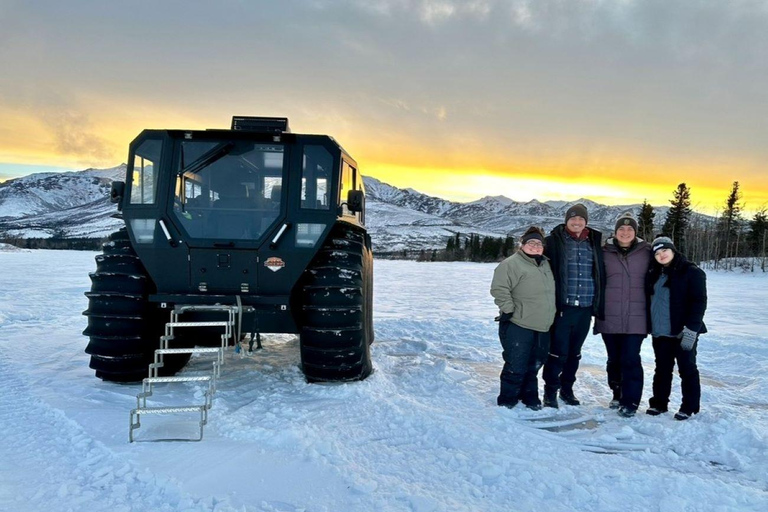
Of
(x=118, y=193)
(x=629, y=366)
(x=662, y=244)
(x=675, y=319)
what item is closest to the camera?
(x=675, y=319)

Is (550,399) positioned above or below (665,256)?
below

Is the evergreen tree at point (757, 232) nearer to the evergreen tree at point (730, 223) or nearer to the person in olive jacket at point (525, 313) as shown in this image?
the evergreen tree at point (730, 223)

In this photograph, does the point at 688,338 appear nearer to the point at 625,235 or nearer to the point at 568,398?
the point at 625,235

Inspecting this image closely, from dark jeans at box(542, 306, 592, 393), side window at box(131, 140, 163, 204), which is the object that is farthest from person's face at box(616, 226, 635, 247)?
side window at box(131, 140, 163, 204)

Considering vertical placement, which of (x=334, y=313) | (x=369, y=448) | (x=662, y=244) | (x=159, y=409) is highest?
(x=662, y=244)

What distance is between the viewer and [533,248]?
4.96 metres

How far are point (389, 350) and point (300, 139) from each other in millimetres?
3867

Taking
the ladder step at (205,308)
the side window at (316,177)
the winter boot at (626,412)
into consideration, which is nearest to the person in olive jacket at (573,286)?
the winter boot at (626,412)

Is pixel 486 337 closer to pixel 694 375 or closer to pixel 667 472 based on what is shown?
pixel 694 375

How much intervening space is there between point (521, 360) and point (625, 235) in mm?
1658

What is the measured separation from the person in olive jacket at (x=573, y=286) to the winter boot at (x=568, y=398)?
196 mm

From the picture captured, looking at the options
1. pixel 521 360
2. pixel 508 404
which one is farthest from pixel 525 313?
pixel 508 404

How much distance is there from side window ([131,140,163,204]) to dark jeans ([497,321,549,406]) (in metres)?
3.89

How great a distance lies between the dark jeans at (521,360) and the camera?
4934 millimetres
